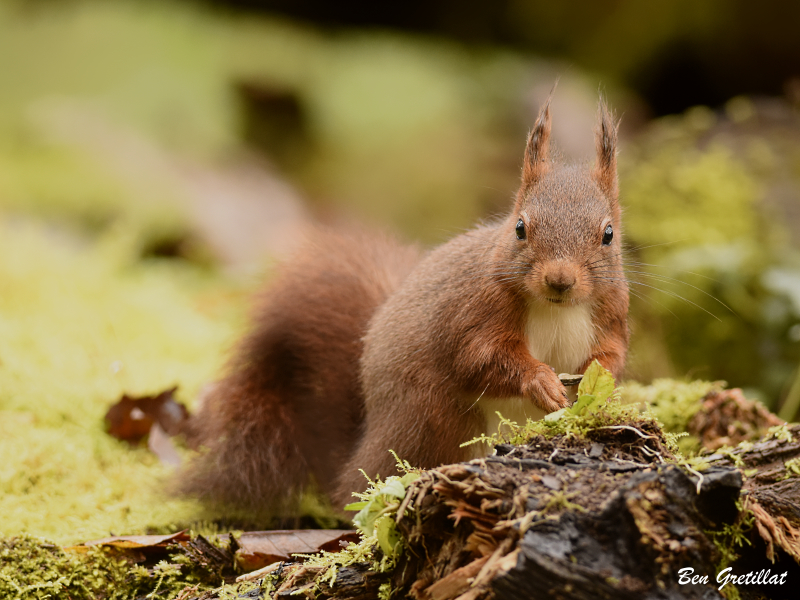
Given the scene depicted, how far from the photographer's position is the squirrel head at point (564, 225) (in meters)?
2.31

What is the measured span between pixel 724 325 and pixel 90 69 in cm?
813

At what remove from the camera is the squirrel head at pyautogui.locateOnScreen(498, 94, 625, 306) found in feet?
7.57

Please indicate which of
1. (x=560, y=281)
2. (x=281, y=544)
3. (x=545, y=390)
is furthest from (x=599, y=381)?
(x=281, y=544)

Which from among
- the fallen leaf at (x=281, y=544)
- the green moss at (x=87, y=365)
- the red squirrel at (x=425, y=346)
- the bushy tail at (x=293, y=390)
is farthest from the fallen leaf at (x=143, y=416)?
the fallen leaf at (x=281, y=544)

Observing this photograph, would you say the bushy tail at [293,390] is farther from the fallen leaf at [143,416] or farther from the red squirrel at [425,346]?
the fallen leaf at [143,416]

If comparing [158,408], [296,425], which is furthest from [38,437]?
Answer: [296,425]

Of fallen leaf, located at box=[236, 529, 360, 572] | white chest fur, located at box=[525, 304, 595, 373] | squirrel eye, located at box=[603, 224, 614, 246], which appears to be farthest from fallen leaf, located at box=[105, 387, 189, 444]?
squirrel eye, located at box=[603, 224, 614, 246]

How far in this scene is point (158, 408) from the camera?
3.66 metres

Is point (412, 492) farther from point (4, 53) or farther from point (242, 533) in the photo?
point (4, 53)

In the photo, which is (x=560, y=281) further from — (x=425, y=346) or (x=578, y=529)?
(x=578, y=529)

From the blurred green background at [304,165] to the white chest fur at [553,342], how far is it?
651 mm

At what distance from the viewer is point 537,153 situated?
262cm

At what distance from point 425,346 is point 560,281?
55 cm

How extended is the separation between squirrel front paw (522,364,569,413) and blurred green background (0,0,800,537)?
918 millimetres
